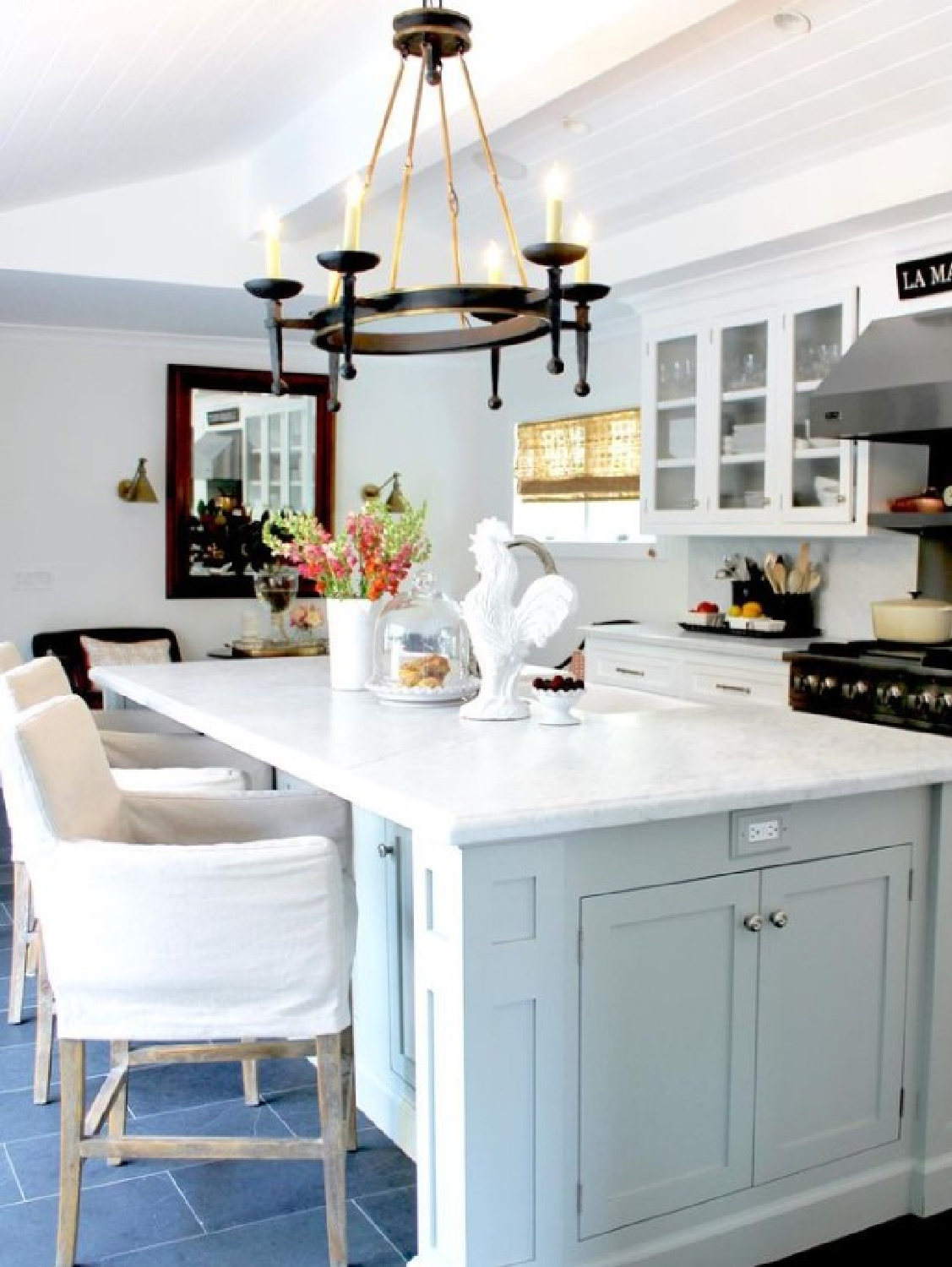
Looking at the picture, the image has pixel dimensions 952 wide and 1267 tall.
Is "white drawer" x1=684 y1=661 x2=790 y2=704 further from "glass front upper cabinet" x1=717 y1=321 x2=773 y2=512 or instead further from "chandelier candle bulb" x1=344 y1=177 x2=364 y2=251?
"chandelier candle bulb" x1=344 y1=177 x2=364 y2=251

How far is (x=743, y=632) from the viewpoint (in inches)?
210

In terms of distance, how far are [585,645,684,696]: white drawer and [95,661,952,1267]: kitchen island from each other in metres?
2.65

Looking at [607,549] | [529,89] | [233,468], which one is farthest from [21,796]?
[233,468]

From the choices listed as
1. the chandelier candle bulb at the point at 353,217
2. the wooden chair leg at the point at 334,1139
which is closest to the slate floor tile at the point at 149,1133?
the wooden chair leg at the point at 334,1139

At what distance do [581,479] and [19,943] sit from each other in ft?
14.7

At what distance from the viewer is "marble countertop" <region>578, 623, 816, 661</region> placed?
16.4 feet

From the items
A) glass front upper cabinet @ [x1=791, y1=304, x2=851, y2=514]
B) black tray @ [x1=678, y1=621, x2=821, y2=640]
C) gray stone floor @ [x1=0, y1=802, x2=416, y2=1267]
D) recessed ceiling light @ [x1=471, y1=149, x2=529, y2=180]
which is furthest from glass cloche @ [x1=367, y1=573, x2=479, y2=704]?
recessed ceiling light @ [x1=471, y1=149, x2=529, y2=180]

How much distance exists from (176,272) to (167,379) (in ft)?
5.75

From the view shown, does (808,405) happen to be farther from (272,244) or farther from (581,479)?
(272,244)

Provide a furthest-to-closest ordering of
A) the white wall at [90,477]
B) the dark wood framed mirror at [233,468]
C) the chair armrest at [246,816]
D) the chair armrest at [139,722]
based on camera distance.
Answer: the dark wood framed mirror at [233,468] < the white wall at [90,477] < the chair armrest at [139,722] < the chair armrest at [246,816]

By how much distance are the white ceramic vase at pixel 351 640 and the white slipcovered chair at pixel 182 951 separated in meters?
1.32

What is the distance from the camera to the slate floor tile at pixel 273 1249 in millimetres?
2369

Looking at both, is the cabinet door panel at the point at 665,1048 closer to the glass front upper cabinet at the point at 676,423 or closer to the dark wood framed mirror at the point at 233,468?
the glass front upper cabinet at the point at 676,423

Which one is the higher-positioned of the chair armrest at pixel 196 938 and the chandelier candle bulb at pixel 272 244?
the chandelier candle bulb at pixel 272 244
